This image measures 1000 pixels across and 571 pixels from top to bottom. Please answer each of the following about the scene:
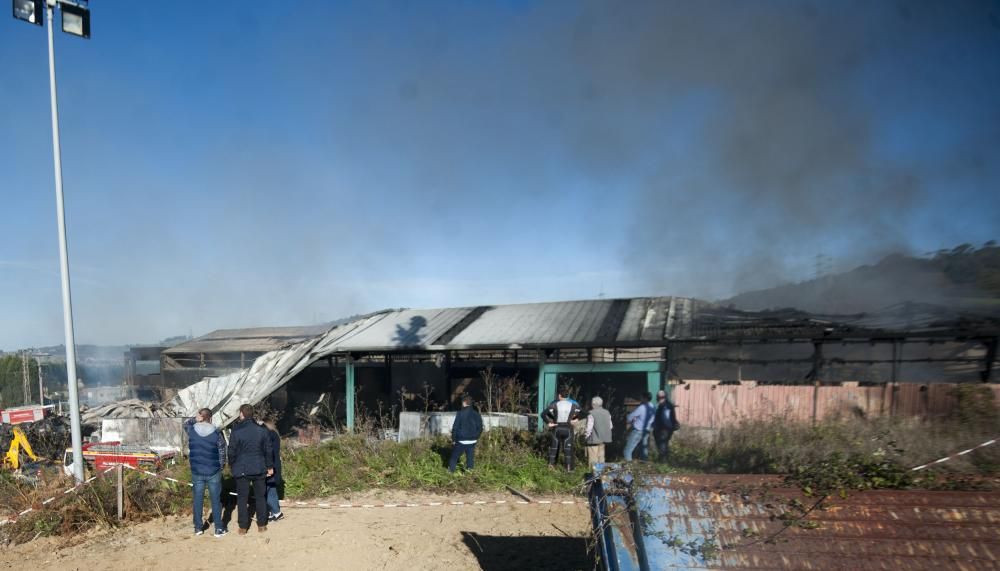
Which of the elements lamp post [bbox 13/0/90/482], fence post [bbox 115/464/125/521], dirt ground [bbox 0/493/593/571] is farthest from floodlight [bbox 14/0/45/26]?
dirt ground [bbox 0/493/593/571]

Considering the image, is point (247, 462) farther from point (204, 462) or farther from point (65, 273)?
point (65, 273)

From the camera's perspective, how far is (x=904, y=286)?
46.1ft

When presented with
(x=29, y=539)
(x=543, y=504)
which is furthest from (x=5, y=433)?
(x=543, y=504)

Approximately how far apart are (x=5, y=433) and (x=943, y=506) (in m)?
14.8

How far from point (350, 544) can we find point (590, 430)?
159 inches

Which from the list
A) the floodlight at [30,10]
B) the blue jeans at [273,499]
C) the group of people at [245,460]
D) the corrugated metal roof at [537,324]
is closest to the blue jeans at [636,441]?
the group of people at [245,460]

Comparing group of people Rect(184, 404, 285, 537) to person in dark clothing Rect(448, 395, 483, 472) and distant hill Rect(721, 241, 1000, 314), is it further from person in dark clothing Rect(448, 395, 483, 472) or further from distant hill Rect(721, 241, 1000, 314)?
distant hill Rect(721, 241, 1000, 314)

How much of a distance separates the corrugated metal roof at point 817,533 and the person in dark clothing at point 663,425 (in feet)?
20.3

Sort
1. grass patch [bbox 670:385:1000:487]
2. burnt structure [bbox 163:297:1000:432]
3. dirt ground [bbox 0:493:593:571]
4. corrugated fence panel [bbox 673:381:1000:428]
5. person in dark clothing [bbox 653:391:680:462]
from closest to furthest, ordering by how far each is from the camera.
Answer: grass patch [bbox 670:385:1000:487] → dirt ground [bbox 0:493:593:571] → corrugated fence panel [bbox 673:381:1000:428] → person in dark clothing [bbox 653:391:680:462] → burnt structure [bbox 163:297:1000:432]

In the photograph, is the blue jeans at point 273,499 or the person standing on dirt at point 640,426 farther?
the person standing on dirt at point 640,426

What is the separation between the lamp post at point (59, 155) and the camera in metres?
7.65

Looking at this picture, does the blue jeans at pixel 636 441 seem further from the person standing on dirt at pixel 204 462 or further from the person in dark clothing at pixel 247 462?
the person standing on dirt at pixel 204 462

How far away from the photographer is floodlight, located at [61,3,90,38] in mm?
7699

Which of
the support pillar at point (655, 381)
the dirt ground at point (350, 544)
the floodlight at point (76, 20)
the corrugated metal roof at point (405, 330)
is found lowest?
the dirt ground at point (350, 544)
